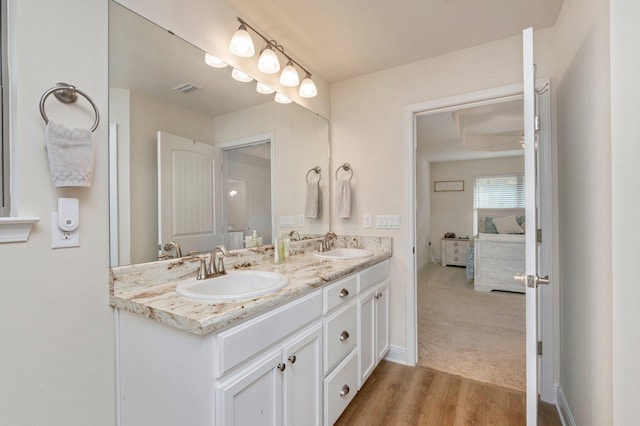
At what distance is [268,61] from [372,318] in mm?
1829

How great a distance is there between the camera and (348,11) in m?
1.71

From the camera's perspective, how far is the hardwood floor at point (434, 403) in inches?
65.4

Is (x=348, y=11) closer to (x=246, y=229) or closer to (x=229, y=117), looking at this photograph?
(x=229, y=117)

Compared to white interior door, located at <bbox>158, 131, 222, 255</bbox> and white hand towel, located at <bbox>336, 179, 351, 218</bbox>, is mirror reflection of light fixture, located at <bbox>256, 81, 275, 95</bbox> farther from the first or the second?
white hand towel, located at <bbox>336, 179, 351, 218</bbox>

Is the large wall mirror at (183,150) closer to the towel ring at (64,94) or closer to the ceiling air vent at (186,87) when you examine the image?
the ceiling air vent at (186,87)

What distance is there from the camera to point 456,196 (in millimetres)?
6613

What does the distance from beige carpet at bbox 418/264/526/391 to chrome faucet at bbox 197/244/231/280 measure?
1.80 metres

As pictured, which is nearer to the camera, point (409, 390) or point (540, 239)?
point (540, 239)

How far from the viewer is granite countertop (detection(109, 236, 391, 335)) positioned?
909 mm

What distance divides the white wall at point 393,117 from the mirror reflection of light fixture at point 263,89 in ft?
2.70

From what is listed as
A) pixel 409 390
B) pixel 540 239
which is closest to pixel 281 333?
pixel 409 390

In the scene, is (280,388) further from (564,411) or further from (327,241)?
(564,411)

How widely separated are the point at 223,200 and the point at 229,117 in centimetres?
50

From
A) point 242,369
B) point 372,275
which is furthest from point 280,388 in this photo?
point 372,275
